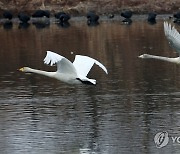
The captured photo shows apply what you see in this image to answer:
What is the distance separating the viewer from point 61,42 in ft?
125

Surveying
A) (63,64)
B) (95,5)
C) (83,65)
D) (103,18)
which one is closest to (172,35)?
(83,65)

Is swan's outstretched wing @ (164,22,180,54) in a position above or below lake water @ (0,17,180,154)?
above

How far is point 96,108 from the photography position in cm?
1838

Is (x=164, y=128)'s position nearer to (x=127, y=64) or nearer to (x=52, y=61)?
(x=52, y=61)

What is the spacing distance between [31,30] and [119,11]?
15.2m

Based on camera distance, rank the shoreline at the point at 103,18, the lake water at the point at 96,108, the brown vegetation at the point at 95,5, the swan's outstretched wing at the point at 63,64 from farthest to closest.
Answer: the brown vegetation at the point at 95,5
the shoreline at the point at 103,18
the swan's outstretched wing at the point at 63,64
the lake water at the point at 96,108

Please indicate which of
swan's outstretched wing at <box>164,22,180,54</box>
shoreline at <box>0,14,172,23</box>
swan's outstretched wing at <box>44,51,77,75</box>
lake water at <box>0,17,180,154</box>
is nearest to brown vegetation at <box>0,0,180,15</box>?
shoreline at <box>0,14,172,23</box>

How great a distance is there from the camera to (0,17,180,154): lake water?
14.8 m

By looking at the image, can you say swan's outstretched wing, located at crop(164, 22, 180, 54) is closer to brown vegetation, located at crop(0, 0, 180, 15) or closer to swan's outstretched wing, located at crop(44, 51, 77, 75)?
swan's outstretched wing, located at crop(44, 51, 77, 75)

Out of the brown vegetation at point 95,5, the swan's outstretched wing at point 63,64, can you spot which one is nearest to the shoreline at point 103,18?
the brown vegetation at point 95,5

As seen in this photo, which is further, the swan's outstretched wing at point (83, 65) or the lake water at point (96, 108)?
the swan's outstretched wing at point (83, 65)

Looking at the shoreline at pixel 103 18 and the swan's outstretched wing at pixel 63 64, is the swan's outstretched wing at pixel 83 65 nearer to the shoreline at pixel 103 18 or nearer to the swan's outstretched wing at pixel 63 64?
→ the swan's outstretched wing at pixel 63 64

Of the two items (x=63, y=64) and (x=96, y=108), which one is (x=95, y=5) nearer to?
(x=96, y=108)

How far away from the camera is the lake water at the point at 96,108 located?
1480 cm
